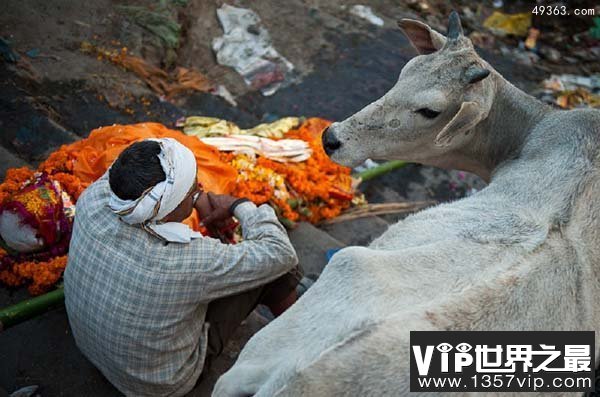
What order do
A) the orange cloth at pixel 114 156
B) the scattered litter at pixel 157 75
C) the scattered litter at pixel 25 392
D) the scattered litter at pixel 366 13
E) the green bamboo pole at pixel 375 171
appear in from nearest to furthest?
the scattered litter at pixel 25 392
the orange cloth at pixel 114 156
the green bamboo pole at pixel 375 171
the scattered litter at pixel 157 75
the scattered litter at pixel 366 13

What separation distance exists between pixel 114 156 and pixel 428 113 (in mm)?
2044

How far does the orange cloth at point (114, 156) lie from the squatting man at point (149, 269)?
1239 millimetres

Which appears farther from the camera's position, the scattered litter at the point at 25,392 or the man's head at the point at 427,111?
the man's head at the point at 427,111

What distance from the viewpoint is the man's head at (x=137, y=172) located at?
8.07 feet

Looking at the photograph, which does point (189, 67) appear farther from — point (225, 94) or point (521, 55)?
point (521, 55)

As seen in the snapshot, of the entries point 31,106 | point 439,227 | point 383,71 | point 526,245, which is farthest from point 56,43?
point 526,245

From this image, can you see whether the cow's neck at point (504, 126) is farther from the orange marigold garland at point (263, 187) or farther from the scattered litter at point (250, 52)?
the scattered litter at point (250, 52)

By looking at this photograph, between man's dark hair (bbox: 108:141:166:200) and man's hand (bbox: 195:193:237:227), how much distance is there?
Answer: 73 cm

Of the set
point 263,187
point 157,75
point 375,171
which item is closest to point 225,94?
point 157,75

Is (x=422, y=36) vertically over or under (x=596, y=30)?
under

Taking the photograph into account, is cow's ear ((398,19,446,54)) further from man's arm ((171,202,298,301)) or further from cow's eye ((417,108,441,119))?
man's arm ((171,202,298,301))

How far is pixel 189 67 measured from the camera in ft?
22.9

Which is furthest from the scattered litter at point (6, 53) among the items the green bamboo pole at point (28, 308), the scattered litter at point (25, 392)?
the scattered litter at point (25, 392)

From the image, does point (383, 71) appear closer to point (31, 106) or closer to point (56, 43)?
point (56, 43)
